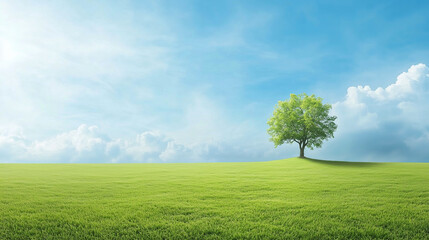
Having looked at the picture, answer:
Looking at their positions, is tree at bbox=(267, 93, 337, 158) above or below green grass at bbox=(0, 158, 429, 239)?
above

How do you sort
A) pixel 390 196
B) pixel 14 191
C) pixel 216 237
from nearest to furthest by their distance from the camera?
pixel 216 237 < pixel 390 196 < pixel 14 191

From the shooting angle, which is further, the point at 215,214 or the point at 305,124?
the point at 305,124

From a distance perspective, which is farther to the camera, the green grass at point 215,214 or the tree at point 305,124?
the tree at point 305,124

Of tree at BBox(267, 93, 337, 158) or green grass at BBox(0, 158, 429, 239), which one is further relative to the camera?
tree at BBox(267, 93, 337, 158)

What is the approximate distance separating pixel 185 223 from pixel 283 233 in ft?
9.38

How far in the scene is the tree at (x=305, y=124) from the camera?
43.8 metres

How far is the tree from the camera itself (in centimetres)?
4381

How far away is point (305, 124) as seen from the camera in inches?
1727

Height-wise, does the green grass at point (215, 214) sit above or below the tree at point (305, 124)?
below

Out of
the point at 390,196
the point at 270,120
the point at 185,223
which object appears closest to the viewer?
the point at 185,223

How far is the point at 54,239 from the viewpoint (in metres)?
7.18

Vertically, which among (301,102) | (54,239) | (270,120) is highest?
(301,102)

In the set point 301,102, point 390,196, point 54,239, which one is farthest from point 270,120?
point 54,239

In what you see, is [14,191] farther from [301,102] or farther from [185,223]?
[301,102]
